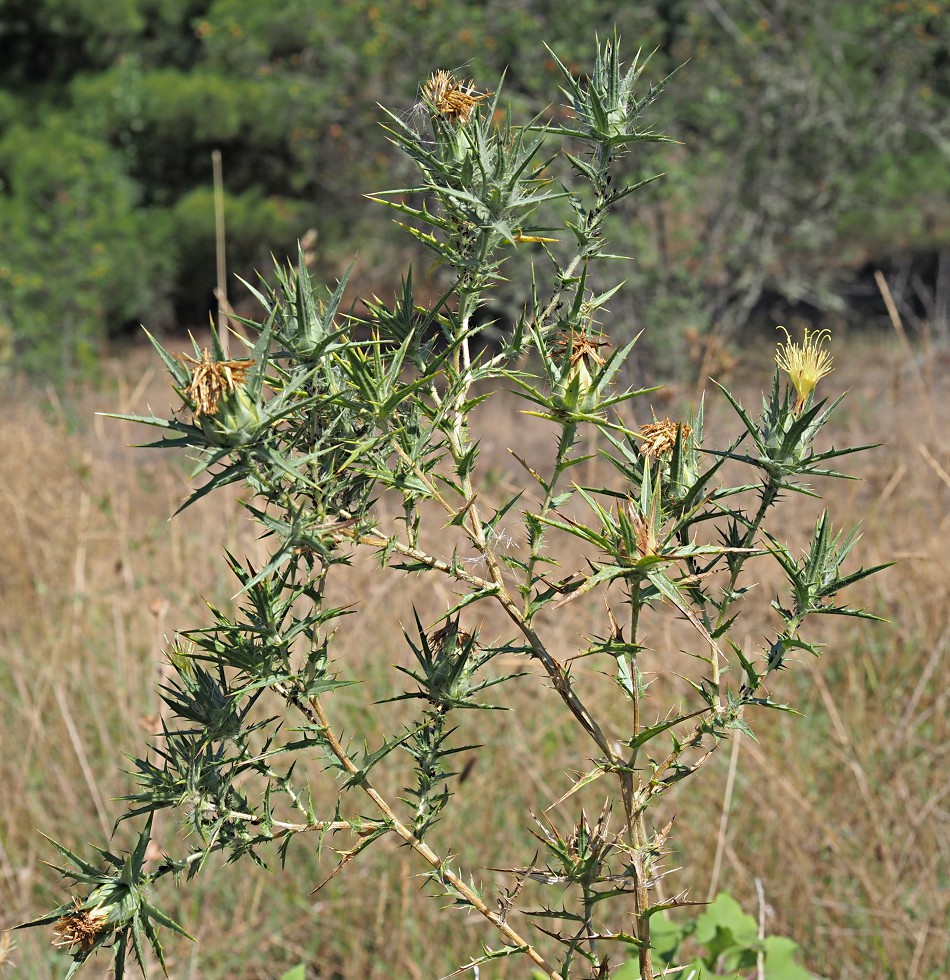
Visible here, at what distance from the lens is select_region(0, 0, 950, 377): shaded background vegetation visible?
6.96 m

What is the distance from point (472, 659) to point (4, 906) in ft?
5.44

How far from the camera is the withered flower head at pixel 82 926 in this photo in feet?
2.13

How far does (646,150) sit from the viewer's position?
6.63m

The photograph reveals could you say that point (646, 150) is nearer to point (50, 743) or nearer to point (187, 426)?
point (50, 743)

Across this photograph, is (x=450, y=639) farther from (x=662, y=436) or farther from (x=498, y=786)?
(x=498, y=786)

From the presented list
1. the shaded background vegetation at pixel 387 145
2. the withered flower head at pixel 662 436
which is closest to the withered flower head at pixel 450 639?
the withered flower head at pixel 662 436

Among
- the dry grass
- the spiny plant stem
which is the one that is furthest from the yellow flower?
the dry grass

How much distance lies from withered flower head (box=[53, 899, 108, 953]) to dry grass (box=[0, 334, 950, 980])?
0.63 meters

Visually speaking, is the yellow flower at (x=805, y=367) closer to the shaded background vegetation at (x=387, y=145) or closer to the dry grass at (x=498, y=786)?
the dry grass at (x=498, y=786)

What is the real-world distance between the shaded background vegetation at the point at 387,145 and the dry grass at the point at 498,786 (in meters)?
2.04

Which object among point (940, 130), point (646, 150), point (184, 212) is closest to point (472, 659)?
point (646, 150)

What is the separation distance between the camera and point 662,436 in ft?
2.28

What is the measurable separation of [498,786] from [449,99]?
181 centimetres

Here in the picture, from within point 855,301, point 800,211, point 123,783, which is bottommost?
point 855,301
